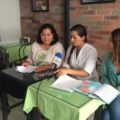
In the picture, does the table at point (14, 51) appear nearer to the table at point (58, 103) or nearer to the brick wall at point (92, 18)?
the brick wall at point (92, 18)

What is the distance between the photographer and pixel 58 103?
52.0 inches

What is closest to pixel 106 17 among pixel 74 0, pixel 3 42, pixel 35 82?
pixel 74 0

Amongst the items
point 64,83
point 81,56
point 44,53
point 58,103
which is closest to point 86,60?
point 81,56

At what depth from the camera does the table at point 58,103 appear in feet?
4.07

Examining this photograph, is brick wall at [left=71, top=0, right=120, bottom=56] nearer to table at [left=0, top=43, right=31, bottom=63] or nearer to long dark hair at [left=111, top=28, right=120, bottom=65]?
long dark hair at [left=111, top=28, right=120, bottom=65]

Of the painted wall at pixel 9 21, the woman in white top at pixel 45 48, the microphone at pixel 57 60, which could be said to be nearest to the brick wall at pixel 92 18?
the painted wall at pixel 9 21

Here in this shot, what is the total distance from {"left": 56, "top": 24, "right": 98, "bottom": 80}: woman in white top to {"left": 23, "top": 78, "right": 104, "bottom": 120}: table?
40 centimetres

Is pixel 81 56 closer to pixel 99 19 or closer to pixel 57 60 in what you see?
pixel 57 60

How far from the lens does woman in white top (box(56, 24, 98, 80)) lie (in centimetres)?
185

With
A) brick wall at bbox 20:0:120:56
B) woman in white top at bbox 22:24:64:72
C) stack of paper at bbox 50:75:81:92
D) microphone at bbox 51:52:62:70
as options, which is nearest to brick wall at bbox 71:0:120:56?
brick wall at bbox 20:0:120:56

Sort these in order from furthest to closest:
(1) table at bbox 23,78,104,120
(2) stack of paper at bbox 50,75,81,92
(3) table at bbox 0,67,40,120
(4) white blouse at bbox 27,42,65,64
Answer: (4) white blouse at bbox 27,42,65,64, (3) table at bbox 0,67,40,120, (2) stack of paper at bbox 50,75,81,92, (1) table at bbox 23,78,104,120

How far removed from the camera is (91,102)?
1.29 metres

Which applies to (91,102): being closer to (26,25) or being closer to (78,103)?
(78,103)

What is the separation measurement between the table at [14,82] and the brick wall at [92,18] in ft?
3.70
